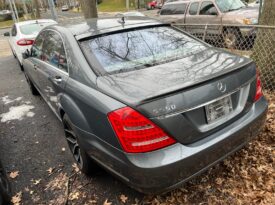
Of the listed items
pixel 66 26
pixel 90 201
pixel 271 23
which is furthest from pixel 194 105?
pixel 271 23

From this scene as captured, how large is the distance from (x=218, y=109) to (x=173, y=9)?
→ 9.14 metres

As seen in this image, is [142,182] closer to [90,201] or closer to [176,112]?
[176,112]

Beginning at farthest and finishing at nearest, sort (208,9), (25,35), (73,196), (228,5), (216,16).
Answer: (208,9) → (228,5) → (216,16) → (25,35) → (73,196)

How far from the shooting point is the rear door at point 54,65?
307 cm

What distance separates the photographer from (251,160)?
3.01 meters

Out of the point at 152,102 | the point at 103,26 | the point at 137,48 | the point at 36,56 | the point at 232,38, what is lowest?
the point at 232,38

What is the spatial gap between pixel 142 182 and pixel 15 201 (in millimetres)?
1610

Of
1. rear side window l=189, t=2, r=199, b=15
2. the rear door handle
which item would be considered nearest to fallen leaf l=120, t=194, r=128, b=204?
the rear door handle

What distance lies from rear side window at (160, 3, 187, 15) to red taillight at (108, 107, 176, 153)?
9.02 m

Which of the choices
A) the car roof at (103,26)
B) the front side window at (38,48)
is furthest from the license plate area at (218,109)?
the front side window at (38,48)

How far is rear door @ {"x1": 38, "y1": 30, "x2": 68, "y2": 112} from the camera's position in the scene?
3.07m

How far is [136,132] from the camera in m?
2.02

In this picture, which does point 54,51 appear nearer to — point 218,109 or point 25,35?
point 218,109

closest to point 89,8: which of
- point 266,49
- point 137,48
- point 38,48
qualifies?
point 38,48
